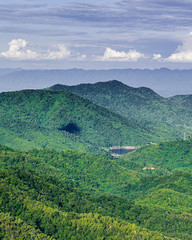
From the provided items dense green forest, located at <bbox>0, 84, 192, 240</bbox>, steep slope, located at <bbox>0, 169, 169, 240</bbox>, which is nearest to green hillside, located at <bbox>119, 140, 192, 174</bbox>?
dense green forest, located at <bbox>0, 84, 192, 240</bbox>

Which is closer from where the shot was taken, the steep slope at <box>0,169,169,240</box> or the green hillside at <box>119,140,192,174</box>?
the steep slope at <box>0,169,169,240</box>

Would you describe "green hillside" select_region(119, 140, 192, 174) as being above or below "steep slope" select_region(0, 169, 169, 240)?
below

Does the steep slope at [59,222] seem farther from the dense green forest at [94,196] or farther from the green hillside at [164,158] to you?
the green hillside at [164,158]

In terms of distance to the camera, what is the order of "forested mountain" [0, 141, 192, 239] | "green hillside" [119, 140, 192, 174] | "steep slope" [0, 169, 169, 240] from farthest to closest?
1. "green hillside" [119, 140, 192, 174]
2. "forested mountain" [0, 141, 192, 239]
3. "steep slope" [0, 169, 169, 240]

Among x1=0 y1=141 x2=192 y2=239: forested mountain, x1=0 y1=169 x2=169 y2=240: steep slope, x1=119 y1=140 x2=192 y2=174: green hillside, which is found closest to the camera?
x1=0 y1=169 x2=169 y2=240: steep slope

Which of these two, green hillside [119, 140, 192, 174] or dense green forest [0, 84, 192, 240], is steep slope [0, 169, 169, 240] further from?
green hillside [119, 140, 192, 174]

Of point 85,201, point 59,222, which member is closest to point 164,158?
point 85,201

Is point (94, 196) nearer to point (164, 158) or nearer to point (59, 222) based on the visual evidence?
point (59, 222)

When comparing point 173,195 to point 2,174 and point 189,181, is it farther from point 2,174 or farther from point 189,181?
point 2,174

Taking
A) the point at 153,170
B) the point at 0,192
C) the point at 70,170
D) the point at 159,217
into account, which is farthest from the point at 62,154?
the point at 0,192
